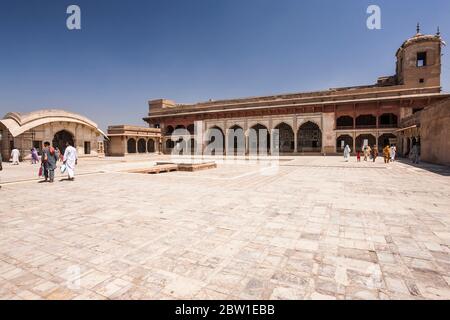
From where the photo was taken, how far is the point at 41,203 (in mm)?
A: 5387

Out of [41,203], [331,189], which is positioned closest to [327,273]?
[331,189]

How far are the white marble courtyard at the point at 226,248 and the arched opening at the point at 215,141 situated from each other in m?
28.2

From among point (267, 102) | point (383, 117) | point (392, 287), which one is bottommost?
point (392, 287)

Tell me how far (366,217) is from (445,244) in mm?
1197

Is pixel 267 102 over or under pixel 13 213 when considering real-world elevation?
over

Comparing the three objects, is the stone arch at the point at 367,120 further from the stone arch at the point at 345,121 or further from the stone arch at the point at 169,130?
the stone arch at the point at 169,130

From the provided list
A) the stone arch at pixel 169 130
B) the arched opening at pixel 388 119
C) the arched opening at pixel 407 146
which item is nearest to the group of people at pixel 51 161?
the arched opening at pixel 407 146

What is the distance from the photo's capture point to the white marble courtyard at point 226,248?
2.18 meters

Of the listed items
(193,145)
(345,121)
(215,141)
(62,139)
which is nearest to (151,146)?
(193,145)

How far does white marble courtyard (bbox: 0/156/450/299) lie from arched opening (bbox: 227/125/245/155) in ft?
86.7

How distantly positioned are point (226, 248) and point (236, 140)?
102ft

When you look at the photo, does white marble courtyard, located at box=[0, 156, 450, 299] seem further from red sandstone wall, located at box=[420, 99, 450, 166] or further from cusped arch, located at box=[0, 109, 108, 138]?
cusped arch, located at box=[0, 109, 108, 138]

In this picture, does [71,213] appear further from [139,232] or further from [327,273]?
[327,273]

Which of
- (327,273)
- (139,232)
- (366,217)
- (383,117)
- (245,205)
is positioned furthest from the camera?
(383,117)
